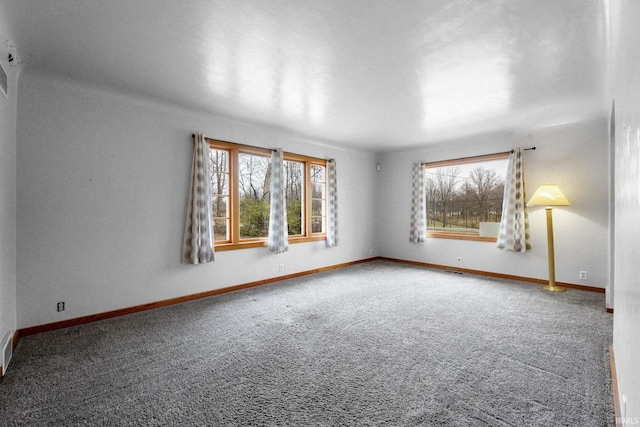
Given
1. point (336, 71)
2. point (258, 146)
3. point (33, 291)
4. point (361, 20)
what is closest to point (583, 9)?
point (361, 20)

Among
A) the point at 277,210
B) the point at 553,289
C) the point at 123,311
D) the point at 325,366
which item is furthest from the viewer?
the point at 277,210

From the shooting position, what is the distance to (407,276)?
531cm

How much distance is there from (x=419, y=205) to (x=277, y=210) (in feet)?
9.80

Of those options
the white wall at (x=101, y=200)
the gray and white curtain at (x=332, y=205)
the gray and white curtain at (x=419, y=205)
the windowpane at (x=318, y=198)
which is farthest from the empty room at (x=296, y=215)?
the gray and white curtain at (x=419, y=205)

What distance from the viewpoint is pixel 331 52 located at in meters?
2.57

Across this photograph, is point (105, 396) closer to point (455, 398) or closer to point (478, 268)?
point (455, 398)

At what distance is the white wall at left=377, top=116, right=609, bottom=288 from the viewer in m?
4.32

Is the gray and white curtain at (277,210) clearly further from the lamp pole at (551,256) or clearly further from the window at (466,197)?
the lamp pole at (551,256)

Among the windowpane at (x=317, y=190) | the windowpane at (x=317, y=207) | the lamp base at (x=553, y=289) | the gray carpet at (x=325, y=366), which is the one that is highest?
the windowpane at (x=317, y=190)

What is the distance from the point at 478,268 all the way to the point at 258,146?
4.43 m

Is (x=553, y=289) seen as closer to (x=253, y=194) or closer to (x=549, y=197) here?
(x=549, y=197)

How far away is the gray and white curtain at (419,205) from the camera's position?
20.1 feet

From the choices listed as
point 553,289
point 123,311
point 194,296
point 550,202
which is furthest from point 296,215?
point 553,289

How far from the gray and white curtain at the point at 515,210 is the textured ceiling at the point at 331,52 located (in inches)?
39.5
